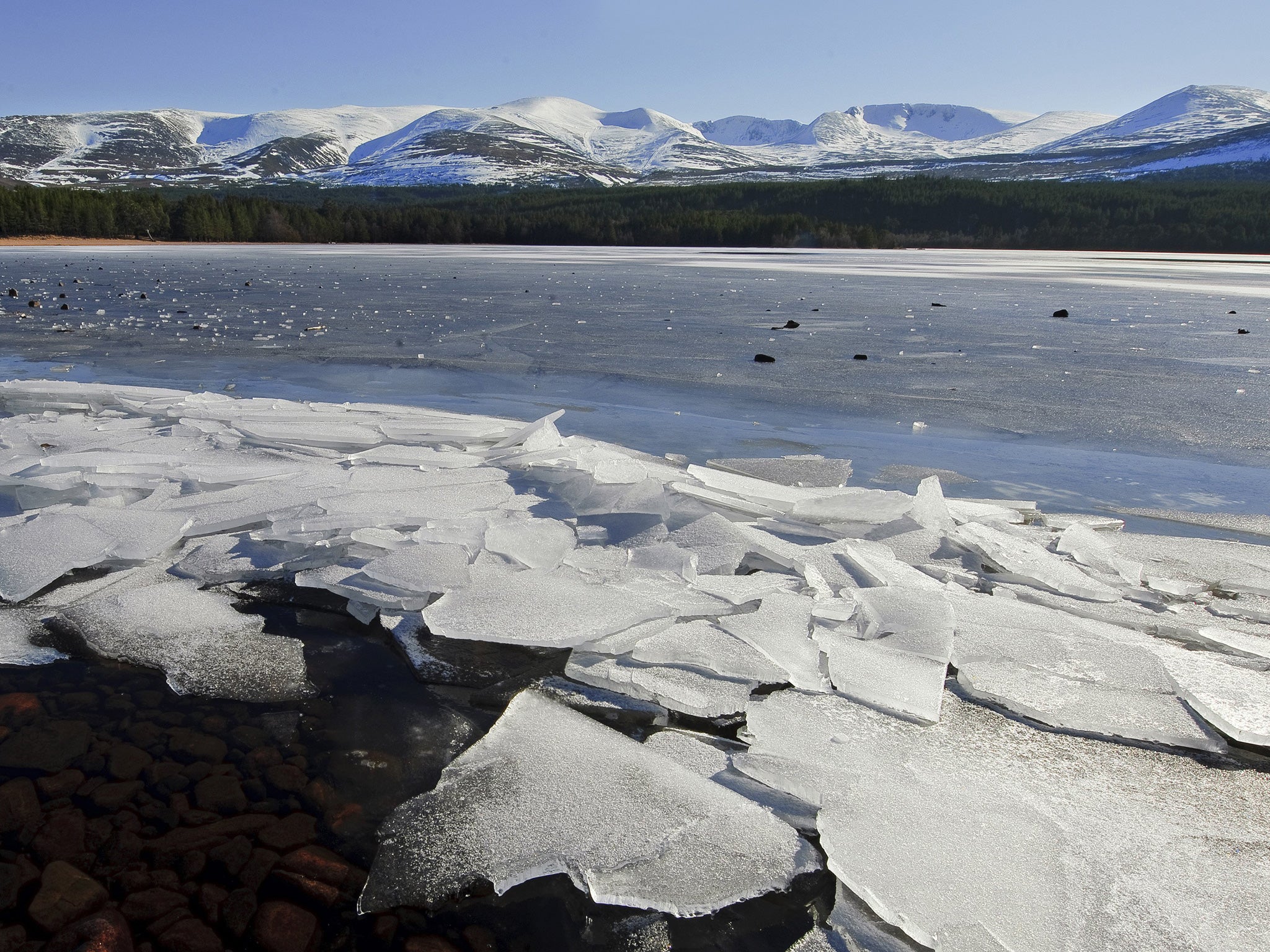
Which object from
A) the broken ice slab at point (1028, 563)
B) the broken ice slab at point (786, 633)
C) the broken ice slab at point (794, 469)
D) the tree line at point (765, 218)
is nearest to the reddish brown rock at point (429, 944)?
the broken ice slab at point (786, 633)

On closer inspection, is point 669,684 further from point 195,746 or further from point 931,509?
point 931,509

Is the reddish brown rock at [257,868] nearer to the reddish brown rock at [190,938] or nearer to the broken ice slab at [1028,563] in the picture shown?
the reddish brown rock at [190,938]

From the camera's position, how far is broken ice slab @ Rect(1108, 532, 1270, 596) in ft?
8.48

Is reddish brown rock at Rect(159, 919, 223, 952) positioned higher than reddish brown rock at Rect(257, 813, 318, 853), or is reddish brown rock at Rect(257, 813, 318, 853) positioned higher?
reddish brown rock at Rect(257, 813, 318, 853)

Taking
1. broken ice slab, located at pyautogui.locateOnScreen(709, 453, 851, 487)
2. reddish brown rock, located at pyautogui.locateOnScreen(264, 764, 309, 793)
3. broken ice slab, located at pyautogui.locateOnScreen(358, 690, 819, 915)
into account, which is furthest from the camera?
broken ice slab, located at pyautogui.locateOnScreen(709, 453, 851, 487)

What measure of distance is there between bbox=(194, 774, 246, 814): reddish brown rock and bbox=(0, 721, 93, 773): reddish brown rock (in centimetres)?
29

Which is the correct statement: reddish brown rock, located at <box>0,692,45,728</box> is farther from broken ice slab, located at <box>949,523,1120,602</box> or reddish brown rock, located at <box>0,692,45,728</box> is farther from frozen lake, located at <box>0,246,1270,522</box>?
frozen lake, located at <box>0,246,1270,522</box>

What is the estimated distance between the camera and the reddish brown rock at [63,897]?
49.8 inches

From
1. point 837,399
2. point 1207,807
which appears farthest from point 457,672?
point 837,399

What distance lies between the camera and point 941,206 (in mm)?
71438

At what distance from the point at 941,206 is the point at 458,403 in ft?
246

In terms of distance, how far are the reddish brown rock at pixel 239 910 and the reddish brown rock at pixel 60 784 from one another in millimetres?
461

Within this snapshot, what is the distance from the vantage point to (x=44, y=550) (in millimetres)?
2516

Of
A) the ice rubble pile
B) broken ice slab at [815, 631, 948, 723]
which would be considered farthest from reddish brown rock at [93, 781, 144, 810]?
broken ice slab at [815, 631, 948, 723]
